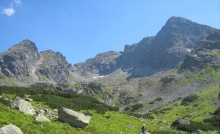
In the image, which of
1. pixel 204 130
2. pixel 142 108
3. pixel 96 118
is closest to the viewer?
pixel 96 118

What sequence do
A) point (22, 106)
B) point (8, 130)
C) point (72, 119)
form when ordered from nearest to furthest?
1. point (8, 130)
2. point (22, 106)
3. point (72, 119)

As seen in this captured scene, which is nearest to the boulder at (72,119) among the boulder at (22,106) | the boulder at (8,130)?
the boulder at (22,106)

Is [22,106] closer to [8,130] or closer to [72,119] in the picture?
[72,119]

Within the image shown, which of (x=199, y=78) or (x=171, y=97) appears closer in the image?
(x=171, y=97)

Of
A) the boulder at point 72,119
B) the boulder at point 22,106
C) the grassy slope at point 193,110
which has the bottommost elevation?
the grassy slope at point 193,110

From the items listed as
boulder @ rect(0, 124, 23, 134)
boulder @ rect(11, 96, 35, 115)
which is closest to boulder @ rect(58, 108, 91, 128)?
boulder @ rect(11, 96, 35, 115)

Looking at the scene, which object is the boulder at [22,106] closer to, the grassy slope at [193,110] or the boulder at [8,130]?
the boulder at [8,130]

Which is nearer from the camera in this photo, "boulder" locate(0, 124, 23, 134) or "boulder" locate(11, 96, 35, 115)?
"boulder" locate(0, 124, 23, 134)

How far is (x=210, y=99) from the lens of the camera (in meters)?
119

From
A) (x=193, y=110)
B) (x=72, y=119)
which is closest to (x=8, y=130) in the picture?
(x=72, y=119)

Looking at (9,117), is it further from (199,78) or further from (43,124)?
(199,78)

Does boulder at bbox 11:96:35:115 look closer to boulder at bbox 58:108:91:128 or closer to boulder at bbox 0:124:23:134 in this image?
boulder at bbox 58:108:91:128

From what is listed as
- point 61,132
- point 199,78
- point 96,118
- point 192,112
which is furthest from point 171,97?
point 61,132

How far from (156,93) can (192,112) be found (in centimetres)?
8965
